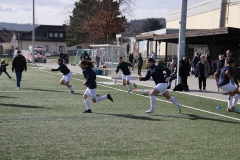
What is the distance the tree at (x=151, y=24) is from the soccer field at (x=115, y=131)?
315 feet

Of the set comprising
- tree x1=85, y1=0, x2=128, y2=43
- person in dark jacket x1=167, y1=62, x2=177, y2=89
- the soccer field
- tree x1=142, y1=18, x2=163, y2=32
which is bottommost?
the soccer field

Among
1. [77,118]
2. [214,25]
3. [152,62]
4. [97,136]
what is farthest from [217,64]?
[214,25]

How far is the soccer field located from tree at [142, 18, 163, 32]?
96.0 m

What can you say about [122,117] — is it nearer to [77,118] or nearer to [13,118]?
[77,118]

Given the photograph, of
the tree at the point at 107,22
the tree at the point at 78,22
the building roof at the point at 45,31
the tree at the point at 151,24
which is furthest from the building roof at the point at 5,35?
the tree at the point at 107,22

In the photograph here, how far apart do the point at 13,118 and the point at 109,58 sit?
17.0 metres

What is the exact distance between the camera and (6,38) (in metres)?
109

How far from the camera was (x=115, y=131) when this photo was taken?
755 centimetres

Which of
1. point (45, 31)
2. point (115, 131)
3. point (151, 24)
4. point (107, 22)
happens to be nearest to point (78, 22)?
point (107, 22)

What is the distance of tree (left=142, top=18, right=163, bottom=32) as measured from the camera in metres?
106

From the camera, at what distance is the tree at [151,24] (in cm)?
10631

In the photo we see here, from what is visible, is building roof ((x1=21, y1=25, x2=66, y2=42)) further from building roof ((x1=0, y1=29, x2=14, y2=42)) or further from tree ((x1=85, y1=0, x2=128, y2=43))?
tree ((x1=85, y1=0, x2=128, y2=43))

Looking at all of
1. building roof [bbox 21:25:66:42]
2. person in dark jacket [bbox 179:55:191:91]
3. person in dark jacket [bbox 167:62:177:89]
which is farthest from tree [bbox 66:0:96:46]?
person in dark jacket [bbox 179:55:191:91]

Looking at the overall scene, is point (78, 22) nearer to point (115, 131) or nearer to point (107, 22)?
point (107, 22)
